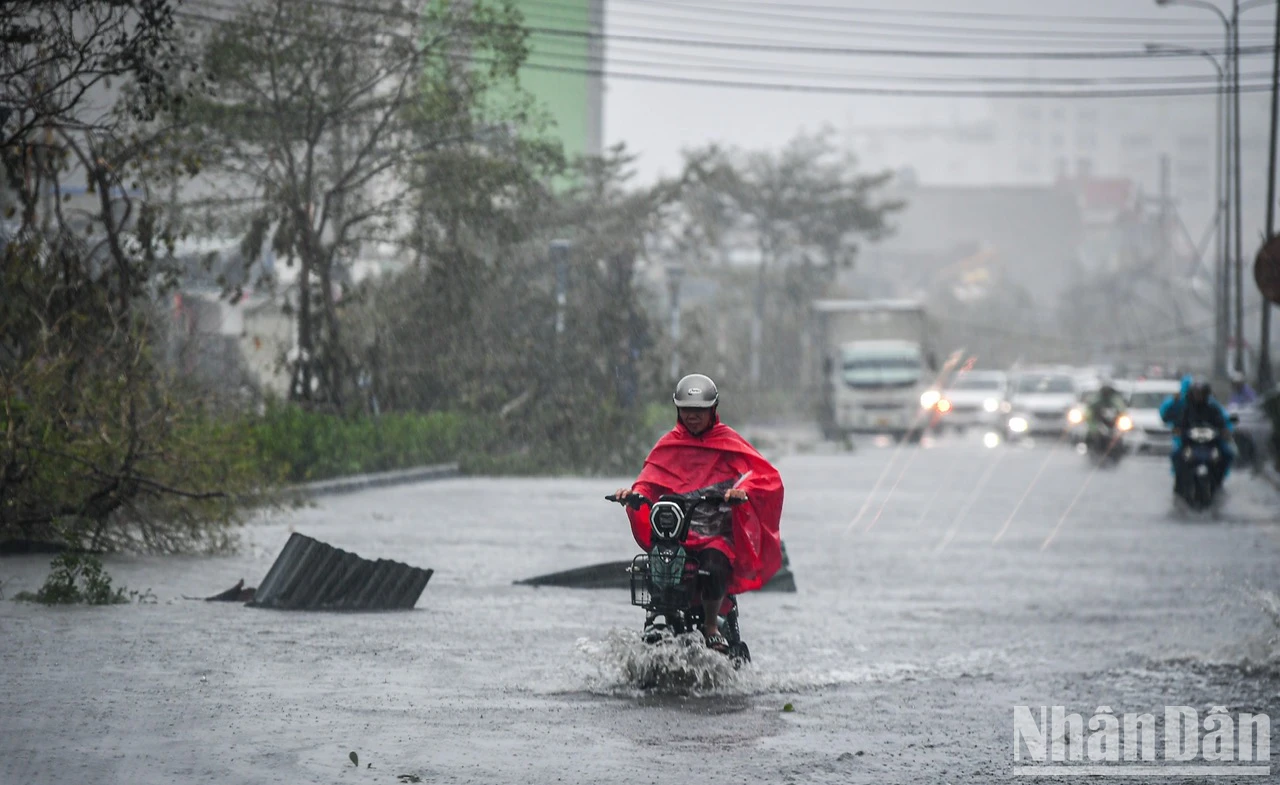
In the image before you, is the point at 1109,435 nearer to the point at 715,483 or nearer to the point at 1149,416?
the point at 1149,416

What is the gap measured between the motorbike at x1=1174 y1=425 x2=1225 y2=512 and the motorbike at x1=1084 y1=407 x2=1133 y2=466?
12.0 m

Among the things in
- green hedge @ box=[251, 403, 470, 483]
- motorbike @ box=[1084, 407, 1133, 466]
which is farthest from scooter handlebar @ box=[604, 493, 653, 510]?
motorbike @ box=[1084, 407, 1133, 466]

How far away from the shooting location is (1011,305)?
403ft

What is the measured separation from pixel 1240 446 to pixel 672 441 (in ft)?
97.5

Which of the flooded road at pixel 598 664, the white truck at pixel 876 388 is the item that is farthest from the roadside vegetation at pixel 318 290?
the white truck at pixel 876 388

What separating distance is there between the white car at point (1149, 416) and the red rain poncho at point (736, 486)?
32788 mm

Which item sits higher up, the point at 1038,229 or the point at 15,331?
the point at 1038,229

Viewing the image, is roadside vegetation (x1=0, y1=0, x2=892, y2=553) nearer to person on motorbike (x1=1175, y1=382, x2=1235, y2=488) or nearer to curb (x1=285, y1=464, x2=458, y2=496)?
curb (x1=285, y1=464, x2=458, y2=496)

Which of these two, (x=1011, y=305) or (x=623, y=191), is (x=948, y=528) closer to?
(x=623, y=191)

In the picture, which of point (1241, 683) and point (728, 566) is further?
point (1241, 683)

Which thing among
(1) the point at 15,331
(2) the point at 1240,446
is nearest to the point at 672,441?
(1) the point at 15,331

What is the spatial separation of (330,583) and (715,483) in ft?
14.0

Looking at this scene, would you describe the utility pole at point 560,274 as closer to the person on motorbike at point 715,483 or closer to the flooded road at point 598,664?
the flooded road at point 598,664

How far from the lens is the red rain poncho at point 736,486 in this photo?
934cm
